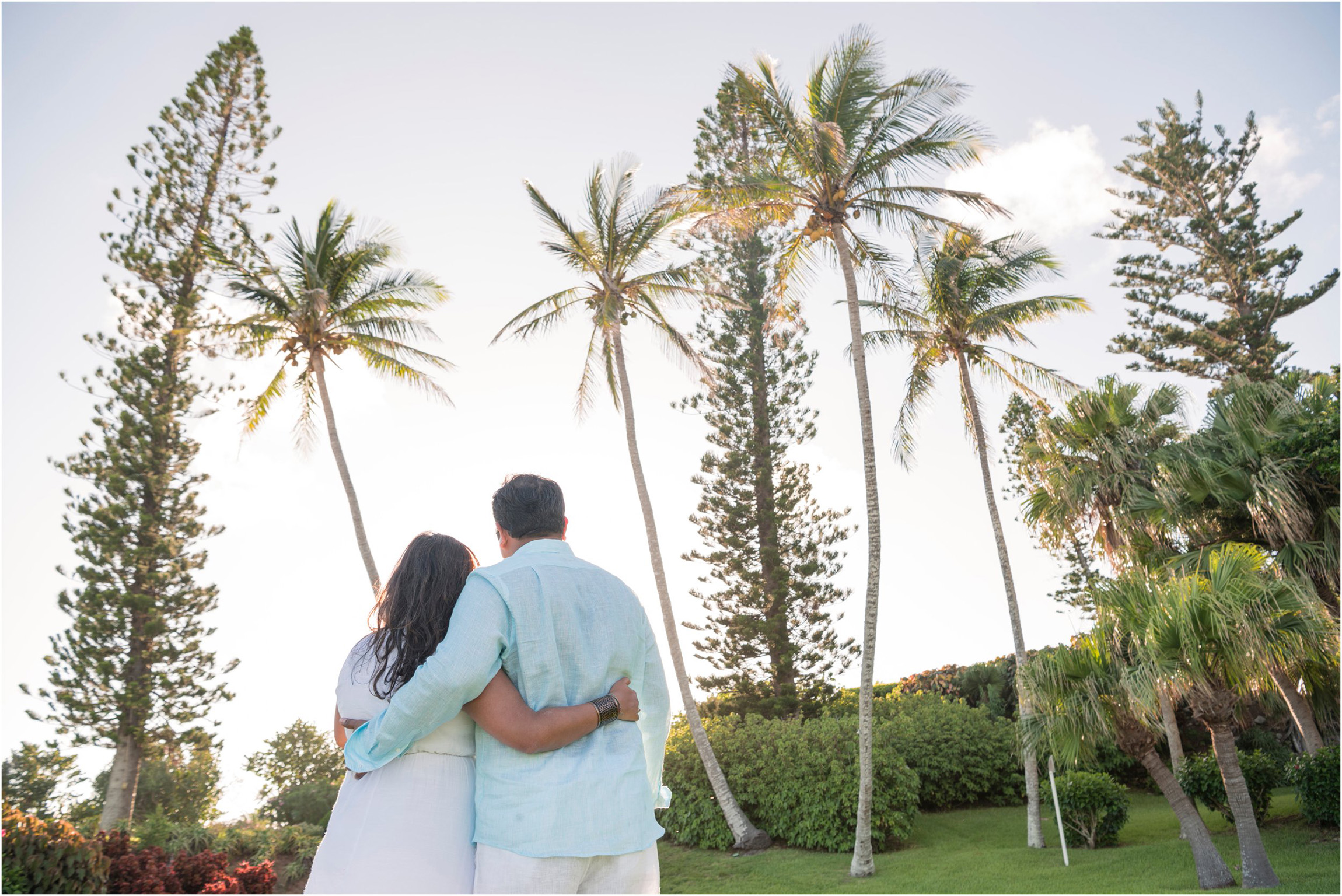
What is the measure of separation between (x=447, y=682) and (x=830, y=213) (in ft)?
35.6

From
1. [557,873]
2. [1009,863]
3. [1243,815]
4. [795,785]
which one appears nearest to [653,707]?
[557,873]

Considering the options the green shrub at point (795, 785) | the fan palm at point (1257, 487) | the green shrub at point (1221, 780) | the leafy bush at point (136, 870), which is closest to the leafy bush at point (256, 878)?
the leafy bush at point (136, 870)

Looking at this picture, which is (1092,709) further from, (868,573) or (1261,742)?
(1261,742)

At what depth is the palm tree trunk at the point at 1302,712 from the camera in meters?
9.41

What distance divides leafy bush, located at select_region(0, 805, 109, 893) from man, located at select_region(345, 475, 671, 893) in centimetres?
786

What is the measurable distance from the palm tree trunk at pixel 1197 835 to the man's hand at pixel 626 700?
26.4ft

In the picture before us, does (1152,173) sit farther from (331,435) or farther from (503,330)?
(331,435)

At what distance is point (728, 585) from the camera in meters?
18.6

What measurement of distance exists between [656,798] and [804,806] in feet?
37.5

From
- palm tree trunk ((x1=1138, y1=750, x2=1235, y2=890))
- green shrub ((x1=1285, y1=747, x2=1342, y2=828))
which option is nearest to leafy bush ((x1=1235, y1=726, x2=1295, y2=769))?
green shrub ((x1=1285, y1=747, x2=1342, y2=828))

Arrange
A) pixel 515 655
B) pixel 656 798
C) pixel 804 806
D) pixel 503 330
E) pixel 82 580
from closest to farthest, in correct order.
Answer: pixel 515 655
pixel 656 798
pixel 804 806
pixel 503 330
pixel 82 580

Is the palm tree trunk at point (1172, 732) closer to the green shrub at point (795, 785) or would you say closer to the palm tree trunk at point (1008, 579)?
the palm tree trunk at point (1008, 579)

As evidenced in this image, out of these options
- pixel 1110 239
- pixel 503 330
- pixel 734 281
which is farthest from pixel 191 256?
pixel 1110 239

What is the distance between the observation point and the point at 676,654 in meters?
13.0
